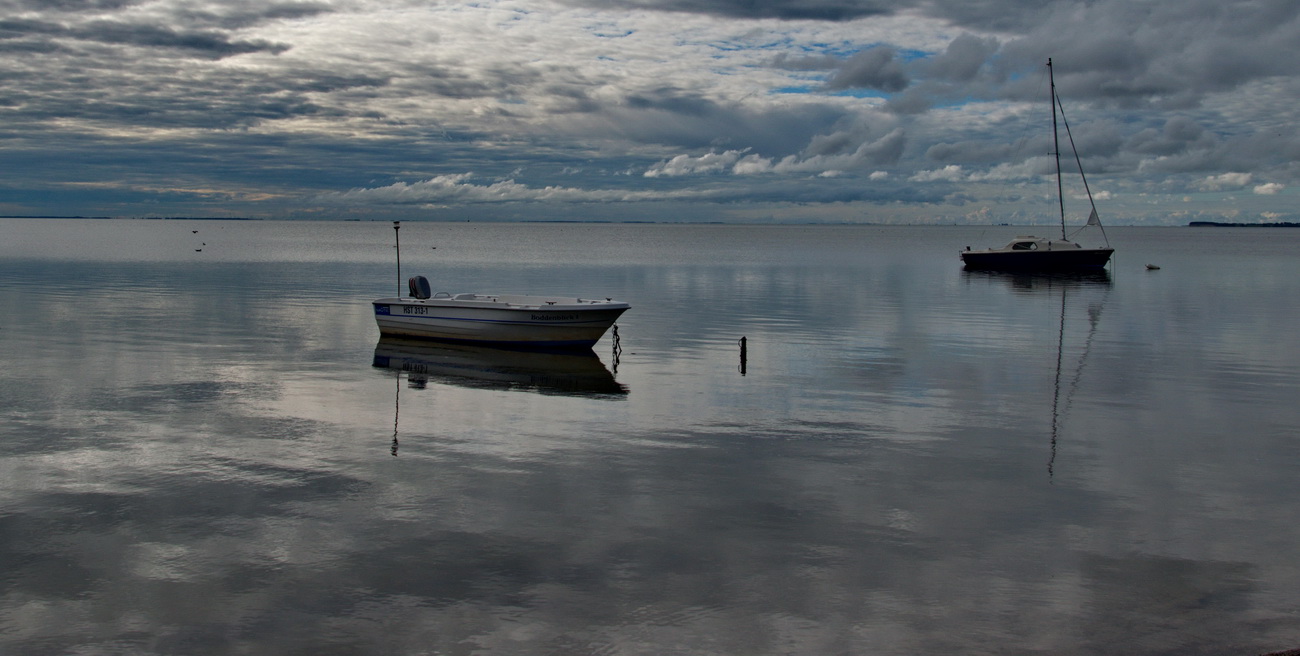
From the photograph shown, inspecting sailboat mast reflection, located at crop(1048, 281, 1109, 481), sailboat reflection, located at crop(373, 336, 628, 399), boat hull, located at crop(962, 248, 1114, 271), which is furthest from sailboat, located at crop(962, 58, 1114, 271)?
sailboat reflection, located at crop(373, 336, 628, 399)

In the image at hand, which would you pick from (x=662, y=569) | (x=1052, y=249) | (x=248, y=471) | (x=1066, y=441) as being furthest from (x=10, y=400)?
(x=1052, y=249)

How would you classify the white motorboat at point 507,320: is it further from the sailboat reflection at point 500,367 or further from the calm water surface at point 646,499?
the calm water surface at point 646,499

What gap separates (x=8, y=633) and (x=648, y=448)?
1198cm

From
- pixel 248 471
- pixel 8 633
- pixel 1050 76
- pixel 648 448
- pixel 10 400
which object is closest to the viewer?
pixel 8 633

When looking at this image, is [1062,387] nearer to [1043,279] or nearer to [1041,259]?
[1043,279]

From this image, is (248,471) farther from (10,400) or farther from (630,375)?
(630,375)

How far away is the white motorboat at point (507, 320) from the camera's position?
121 feet

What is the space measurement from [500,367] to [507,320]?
171 inches

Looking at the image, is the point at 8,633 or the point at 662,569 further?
the point at 662,569

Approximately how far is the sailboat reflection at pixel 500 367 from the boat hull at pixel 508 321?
1.34 ft

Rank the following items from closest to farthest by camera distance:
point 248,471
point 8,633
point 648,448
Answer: point 8,633, point 248,471, point 648,448

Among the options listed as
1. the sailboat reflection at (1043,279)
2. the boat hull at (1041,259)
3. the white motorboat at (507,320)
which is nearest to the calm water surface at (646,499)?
the white motorboat at (507,320)

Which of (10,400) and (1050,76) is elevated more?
(1050,76)

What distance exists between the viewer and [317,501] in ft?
53.3
